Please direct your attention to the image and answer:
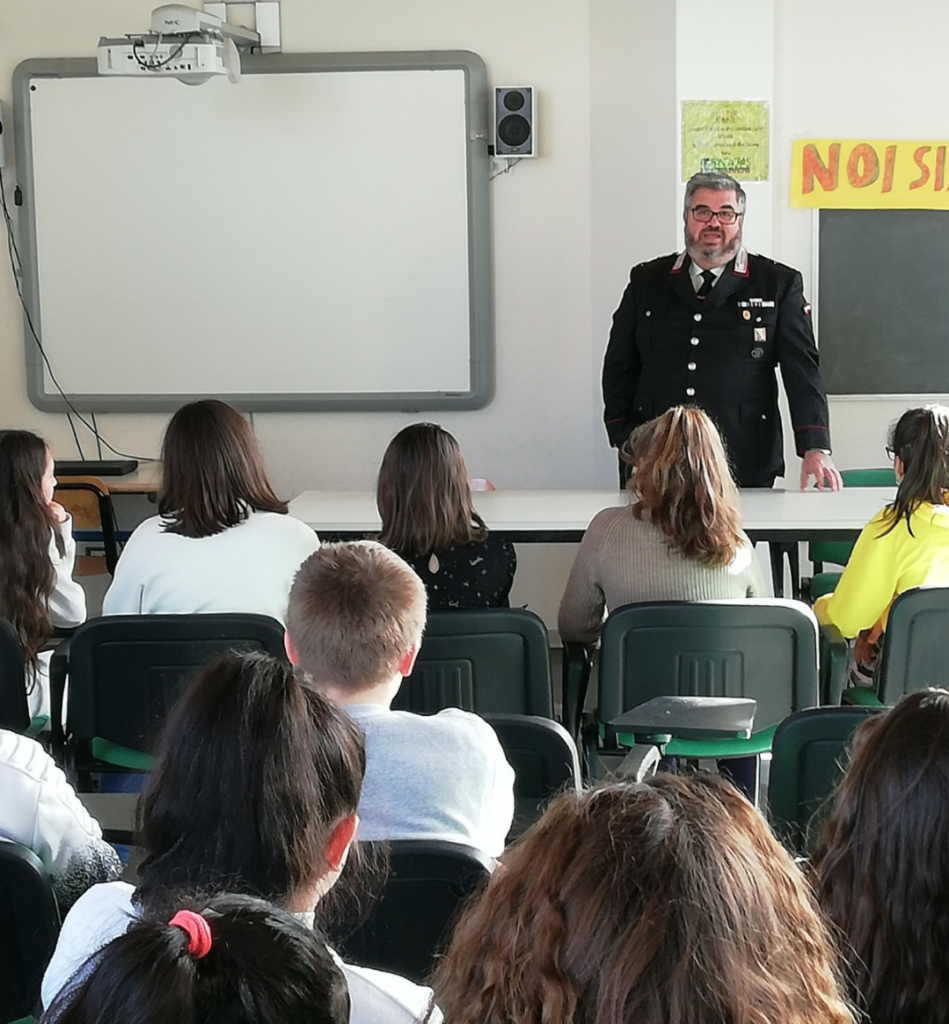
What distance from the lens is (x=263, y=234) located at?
5180mm

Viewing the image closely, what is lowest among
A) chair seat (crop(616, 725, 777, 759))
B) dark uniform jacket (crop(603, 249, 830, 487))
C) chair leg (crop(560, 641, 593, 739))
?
chair seat (crop(616, 725, 777, 759))

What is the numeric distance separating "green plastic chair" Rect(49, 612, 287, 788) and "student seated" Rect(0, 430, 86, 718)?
329 mm

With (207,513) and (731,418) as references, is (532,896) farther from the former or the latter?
(731,418)

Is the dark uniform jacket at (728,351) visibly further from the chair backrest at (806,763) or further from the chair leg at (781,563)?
the chair backrest at (806,763)

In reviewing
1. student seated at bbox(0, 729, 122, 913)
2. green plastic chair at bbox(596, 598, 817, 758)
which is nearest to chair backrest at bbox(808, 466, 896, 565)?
green plastic chair at bbox(596, 598, 817, 758)

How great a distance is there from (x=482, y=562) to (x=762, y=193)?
2.56 m

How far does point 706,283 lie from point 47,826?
10.8ft

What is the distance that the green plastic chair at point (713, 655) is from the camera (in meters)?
2.69

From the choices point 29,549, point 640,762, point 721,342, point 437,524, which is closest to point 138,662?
point 29,549

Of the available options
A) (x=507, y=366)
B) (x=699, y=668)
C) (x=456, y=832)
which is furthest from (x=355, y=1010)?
(x=507, y=366)

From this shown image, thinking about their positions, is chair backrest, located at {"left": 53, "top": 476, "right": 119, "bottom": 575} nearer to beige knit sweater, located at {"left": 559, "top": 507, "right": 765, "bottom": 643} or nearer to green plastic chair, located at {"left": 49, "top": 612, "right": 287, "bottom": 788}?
green plastic chair, located at {"left": 49, "top": 612, "right": 287, "bottom": 788}

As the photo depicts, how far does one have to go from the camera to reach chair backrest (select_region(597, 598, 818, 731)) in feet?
8.81

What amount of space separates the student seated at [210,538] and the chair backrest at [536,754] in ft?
3.07

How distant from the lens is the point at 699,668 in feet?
8.98
